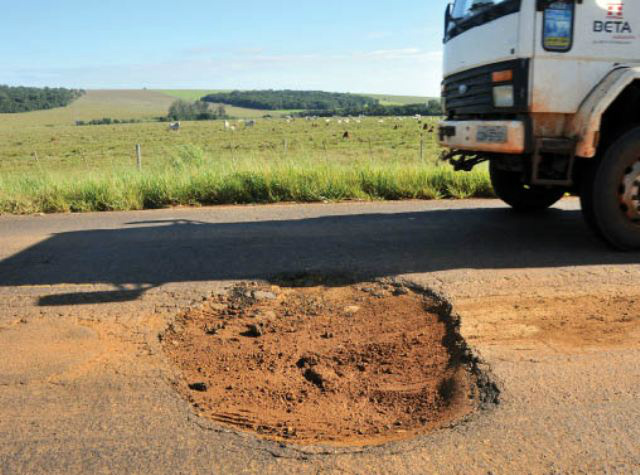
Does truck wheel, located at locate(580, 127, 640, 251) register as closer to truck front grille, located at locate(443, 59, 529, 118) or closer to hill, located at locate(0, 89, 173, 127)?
truck front grille, located at locate(443, 59, 529, 118)

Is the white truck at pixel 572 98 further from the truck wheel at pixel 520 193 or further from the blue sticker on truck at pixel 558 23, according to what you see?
the truck wheel at pixel 520 193

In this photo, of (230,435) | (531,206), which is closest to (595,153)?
(531,206)

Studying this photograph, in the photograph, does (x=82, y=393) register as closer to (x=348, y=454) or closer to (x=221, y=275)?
(x=348, y=454)

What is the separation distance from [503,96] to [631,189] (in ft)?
4.79

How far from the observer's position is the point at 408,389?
10.4 feet

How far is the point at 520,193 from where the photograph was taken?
24.8 ft

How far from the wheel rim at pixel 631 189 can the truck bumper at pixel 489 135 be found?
3.27 ft

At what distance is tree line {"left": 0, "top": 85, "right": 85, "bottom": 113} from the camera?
133 m

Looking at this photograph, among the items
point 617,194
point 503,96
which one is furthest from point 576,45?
point 617,194

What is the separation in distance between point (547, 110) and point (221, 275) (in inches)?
130

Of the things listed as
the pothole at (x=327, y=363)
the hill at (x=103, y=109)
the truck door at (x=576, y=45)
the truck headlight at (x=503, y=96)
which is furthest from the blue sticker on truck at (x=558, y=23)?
the hill at (x=103, y=109)

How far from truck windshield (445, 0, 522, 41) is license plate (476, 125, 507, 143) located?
106 cm

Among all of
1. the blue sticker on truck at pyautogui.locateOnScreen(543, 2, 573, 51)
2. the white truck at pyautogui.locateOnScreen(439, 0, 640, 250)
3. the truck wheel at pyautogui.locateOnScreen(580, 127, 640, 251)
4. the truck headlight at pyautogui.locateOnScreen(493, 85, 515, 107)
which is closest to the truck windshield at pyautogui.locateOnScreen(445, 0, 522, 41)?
the white truck at pyautogui.locateOnScreen(439, 0, 640, 250)

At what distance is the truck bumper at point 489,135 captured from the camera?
17.6ft
